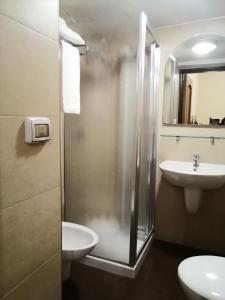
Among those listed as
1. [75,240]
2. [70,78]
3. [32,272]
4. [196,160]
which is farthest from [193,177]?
[32,272]

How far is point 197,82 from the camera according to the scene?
206cm

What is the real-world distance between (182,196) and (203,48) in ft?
4.54

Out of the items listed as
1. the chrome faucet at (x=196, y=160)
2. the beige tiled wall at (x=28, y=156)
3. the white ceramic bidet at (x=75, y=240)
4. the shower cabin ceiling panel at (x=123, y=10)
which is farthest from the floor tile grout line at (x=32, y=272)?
the shower cabin ceiling panel at (x=123, y=10)

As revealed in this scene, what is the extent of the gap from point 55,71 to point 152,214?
6.08 ft

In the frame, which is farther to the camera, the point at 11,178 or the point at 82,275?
the point at 82,275

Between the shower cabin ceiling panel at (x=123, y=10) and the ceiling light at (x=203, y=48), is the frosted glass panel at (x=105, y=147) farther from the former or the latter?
the ceiling light at (x=203, y=48)

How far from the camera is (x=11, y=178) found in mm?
724

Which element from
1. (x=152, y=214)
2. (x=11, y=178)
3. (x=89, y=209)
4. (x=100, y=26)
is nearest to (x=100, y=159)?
(x=89, y=209)

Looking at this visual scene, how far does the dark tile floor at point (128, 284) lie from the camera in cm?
162

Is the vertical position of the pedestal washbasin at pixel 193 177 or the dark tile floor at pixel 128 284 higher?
the pedestal washbasin at pixel 193 177

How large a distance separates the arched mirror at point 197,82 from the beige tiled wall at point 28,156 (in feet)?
4.99

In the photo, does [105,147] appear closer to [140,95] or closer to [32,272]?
[140,95]

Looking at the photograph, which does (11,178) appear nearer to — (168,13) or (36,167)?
(36,167)

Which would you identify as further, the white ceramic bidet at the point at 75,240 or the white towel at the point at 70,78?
the white ceramic bidet at the point at 75,240
